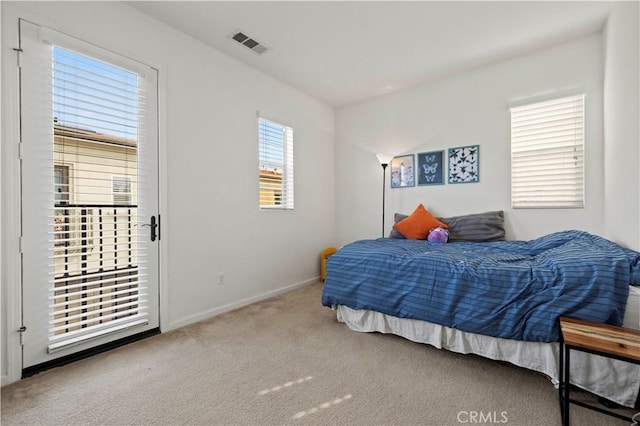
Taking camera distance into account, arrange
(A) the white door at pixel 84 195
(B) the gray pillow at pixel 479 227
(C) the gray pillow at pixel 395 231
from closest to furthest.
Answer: (A) the white door at pixel 84 195, (B) the gray pillow at pixel 479 227, (C) the gray pillow at pixel 395 231

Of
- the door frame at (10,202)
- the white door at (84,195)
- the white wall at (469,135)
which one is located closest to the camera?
the door frame at (10,202)

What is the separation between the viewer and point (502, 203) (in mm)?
3340

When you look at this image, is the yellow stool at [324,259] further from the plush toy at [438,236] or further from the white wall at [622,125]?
the white wall at [622,125]

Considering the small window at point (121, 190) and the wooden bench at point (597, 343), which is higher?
the small window at point (121, 190)

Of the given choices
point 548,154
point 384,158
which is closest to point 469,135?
point 548,154

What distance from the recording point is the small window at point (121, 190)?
2.30 metres

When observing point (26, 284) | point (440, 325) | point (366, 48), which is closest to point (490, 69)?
point (366, 48)

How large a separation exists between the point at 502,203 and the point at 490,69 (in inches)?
61.1

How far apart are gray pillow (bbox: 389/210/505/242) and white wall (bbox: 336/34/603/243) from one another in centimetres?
16

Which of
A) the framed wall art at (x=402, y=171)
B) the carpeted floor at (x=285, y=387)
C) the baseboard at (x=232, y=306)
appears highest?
the framed wall art at (x=402, y=171)

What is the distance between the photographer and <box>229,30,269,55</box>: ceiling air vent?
8.97ft

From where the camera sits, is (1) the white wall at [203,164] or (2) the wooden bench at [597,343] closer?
(2) the wooden bench at [597,343]

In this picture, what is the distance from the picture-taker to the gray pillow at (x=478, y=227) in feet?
10.5

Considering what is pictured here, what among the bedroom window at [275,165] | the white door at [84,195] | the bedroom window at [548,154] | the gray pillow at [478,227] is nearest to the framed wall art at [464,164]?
the bedroom window at [548,154]
